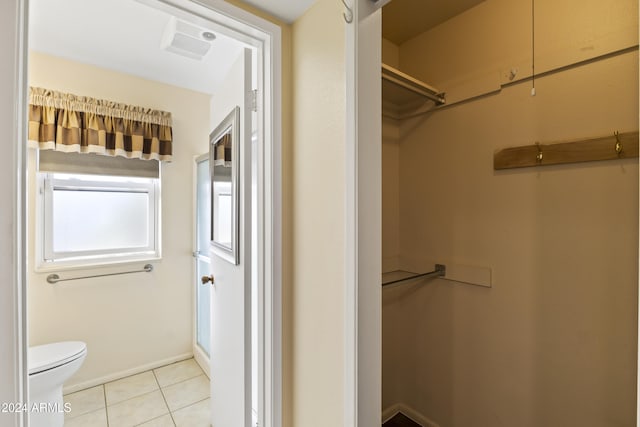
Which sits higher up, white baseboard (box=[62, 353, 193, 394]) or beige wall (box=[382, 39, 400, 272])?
beige wall (box=[382, 39, 400, 272])

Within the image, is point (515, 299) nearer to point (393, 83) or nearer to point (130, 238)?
point (393, 83)

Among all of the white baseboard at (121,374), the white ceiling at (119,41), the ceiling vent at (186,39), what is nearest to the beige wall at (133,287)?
the white baseboard at (121,374)

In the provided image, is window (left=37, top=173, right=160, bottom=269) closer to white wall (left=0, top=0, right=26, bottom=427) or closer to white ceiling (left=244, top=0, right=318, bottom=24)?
white wall (left=0, top=0, right=26, bottom=427)

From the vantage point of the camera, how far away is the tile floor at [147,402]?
1900 millimetres

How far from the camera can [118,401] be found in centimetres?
209

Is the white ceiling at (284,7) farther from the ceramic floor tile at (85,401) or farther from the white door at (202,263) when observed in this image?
the ceramic floor tile at (85,401)

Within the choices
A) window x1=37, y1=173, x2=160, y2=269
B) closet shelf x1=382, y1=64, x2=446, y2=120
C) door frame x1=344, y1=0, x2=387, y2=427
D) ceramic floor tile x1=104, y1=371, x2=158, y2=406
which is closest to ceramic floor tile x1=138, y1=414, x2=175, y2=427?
ceramic floor tile x1=104, y1=371, x2=158, y2=406

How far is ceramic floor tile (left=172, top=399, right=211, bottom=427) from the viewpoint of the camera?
1.88m

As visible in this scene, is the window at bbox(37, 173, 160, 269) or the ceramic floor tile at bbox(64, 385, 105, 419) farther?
the window at bbox(37, 173, 160, 269)

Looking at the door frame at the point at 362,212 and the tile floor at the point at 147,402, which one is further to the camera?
the tile floor at the point at 147,402

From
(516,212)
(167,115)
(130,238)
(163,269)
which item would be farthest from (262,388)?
(167,115)

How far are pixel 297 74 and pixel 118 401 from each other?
8.07 feet

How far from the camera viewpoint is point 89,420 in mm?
1896

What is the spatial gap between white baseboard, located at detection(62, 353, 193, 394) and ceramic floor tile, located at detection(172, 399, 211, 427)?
675mm
